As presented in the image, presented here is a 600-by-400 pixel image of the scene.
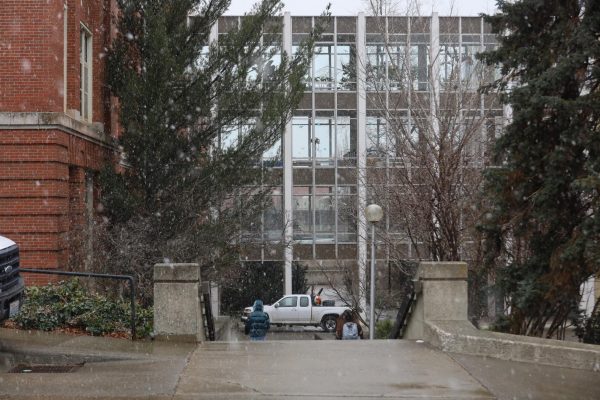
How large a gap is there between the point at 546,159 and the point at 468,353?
436 centimetres

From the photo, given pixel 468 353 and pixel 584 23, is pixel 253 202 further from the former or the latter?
pixel 468 353

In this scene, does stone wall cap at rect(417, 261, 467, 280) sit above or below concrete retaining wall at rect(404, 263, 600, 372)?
above

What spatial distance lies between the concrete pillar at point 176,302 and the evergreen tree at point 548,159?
518 cm

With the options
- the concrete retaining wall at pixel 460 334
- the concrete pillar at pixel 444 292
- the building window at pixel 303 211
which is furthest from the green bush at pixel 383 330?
the building window at pixel 303 211

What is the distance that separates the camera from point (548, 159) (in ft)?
41.2

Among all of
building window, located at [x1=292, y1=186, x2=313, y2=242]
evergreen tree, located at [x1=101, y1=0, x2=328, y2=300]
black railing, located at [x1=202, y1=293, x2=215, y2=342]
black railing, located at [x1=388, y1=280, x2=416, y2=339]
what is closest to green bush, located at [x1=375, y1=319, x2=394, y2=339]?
evergreen tree, located at [x1=101, y1=0, x2=328, y2=300]

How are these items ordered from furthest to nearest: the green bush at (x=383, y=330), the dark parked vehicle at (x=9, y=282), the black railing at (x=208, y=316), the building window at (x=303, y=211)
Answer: the building window at (x=303, y=211) → the green bush at (x=383, y=330) → the black railing at (x=208, y=316) → the dark parked vehicle at (x=9, y=282)

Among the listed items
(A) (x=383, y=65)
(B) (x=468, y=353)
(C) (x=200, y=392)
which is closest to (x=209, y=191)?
(A) (x=383, y=65)

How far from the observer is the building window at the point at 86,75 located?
18297 mm

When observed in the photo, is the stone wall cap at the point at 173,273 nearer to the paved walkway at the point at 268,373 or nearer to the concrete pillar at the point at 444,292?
the paved walkway at the point at 268,373

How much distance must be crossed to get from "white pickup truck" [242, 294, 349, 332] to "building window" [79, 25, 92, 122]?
1833 cm

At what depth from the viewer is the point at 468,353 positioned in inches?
381

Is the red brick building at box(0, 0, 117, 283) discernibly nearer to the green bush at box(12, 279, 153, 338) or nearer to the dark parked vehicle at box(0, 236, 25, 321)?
the green bush at box(12, 279, 153, 338)

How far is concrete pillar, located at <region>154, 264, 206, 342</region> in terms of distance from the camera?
10.3 m
